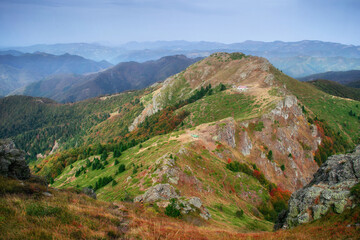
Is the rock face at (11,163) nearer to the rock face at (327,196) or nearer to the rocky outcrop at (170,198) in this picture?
the rocky outcrop at (170,198)

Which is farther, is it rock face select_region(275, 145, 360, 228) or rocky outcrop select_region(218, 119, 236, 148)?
rocky outcrop select_region(218, 119, 236, 148)

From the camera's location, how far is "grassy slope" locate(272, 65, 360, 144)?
4493 inches

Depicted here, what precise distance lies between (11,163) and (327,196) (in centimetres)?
3356

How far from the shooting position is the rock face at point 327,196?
54.1 ft

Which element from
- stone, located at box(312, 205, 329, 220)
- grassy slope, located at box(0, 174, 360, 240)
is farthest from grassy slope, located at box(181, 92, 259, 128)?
grassy slope, located at box(0, 174, 360, 240)

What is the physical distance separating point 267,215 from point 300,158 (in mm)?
46011

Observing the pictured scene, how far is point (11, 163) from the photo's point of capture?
19.5 m

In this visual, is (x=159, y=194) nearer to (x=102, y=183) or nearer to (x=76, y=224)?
(x=76, y=224)

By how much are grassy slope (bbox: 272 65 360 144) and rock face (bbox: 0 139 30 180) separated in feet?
456

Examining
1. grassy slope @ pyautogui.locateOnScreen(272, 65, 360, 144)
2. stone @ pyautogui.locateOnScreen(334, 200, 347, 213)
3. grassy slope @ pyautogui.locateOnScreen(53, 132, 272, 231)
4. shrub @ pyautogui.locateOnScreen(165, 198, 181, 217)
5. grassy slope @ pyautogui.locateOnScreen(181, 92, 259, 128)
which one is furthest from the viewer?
grassy slope @ pyautogui.locateOnScreen(272, 65, 360, 144)

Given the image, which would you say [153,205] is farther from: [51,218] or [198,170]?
[198,170]

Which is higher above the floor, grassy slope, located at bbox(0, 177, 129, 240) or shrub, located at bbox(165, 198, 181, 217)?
grassy slope, located at bbox(0, 177, 129, 240)

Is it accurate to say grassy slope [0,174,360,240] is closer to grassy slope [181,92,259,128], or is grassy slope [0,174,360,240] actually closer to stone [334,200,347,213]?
stone [334,200,347,213]

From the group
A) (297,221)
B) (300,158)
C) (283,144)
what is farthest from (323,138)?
(297,221)
